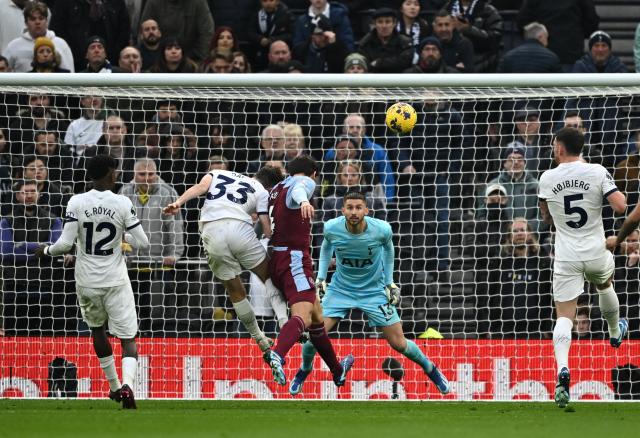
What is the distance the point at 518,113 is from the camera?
1586 centimetres

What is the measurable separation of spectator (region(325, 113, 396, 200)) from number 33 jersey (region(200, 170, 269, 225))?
2.10 metres

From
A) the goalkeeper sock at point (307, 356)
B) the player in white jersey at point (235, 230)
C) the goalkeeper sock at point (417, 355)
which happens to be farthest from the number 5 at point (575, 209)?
the goalkeeper sock at point (307, 356)

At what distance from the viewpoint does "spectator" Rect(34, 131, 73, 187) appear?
14.2 meters

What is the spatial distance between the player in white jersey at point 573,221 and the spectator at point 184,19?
703 cm

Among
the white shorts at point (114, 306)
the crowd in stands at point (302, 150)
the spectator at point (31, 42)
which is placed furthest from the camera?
the spectator at point (31, 42)

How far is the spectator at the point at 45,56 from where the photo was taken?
49.5 feet

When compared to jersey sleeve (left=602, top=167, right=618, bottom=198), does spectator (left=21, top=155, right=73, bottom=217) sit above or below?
above

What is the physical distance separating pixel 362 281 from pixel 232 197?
1.60 meters

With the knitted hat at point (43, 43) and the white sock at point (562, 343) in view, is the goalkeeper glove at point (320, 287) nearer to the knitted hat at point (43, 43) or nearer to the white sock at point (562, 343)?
the white sock at point (562, 343)

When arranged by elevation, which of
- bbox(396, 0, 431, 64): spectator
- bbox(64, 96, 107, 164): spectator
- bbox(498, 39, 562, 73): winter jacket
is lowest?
bbox(64, 96, 107, 164): spectator

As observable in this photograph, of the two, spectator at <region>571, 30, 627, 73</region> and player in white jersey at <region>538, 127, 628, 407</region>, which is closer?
player in white jersey at <region>538, 127, 628, 407</region>

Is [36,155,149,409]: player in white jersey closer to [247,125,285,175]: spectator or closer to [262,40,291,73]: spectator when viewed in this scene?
[247,125,285,175]: spectator

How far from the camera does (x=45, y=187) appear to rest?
14516 millimetres

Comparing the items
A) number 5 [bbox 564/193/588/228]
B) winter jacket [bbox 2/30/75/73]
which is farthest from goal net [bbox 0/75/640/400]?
number 5 [bbox 564/193/588/228]
